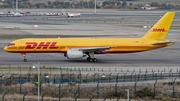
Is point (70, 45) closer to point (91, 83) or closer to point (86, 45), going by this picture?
point (86, 45)

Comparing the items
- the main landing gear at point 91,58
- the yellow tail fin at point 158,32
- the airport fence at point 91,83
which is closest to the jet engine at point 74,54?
the main landing gear at point 91,58

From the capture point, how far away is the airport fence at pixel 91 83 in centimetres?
5069

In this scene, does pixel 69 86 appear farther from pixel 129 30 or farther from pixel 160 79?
pixel 129 30

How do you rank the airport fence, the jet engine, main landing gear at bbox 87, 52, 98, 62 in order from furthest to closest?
main landing gear at bbox 87, 52, 98, 62, the jet engine, the airport fence

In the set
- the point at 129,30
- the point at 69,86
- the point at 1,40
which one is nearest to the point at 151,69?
the point at 69,86

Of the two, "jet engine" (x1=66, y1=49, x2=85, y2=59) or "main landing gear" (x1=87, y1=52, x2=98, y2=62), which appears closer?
"jet engine" (x1=66, y1=49, x2=85, y2=59)

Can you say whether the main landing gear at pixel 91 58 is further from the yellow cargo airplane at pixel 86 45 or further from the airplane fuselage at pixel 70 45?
the airplane fuselage at pixel 70 45

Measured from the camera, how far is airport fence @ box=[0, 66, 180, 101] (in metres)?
50.7

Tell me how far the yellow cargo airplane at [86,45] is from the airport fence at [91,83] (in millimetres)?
8020

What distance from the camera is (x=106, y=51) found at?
74.2 m

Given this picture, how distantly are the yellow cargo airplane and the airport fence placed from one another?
26.3 ft

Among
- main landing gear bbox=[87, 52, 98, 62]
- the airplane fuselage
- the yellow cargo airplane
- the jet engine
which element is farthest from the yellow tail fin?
the jet engine

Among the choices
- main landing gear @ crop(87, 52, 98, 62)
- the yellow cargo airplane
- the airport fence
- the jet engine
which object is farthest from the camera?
main landing gear @ crop(87, 52, 98, 62)

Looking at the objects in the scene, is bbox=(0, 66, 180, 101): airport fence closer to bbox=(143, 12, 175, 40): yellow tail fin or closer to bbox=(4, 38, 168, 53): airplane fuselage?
bbox=(4, 38, 168, 53): airplane fuselage
